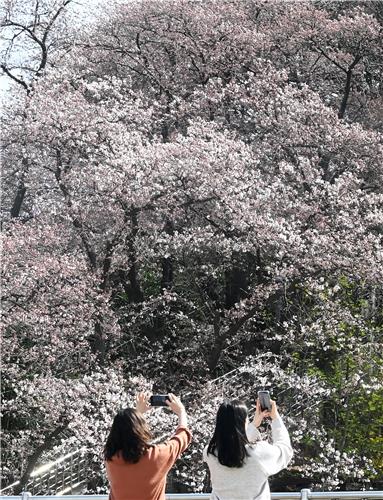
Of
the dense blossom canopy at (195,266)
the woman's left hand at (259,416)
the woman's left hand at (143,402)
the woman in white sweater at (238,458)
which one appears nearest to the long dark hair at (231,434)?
the woman in white sweater at (238,458)

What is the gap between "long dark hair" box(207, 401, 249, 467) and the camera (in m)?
3.10

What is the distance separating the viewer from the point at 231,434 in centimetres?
312

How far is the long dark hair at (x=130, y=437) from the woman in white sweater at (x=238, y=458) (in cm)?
24

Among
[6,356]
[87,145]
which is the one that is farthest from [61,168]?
[6,356]

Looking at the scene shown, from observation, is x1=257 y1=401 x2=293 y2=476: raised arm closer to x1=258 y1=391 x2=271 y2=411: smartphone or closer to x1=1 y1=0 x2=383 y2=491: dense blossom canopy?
x1=258 y1=391 x2=271 y2=411: smartphone

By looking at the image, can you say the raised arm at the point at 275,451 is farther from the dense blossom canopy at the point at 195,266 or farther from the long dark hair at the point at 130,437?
the dense blossom canopy at the point at 195,266

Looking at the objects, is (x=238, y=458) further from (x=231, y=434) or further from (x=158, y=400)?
(x=158, y=400)

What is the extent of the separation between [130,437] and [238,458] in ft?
1.18

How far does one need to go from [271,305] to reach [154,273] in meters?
1.82

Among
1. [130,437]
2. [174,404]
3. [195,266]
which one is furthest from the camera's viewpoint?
[195,266]

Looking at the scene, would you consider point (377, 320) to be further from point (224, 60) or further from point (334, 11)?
point (334, 11)

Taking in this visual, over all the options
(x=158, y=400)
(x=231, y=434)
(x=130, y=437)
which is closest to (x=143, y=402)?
(x=158, y=400)

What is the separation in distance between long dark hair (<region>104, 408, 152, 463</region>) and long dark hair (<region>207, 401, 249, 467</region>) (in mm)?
240

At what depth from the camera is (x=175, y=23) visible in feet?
49.4
